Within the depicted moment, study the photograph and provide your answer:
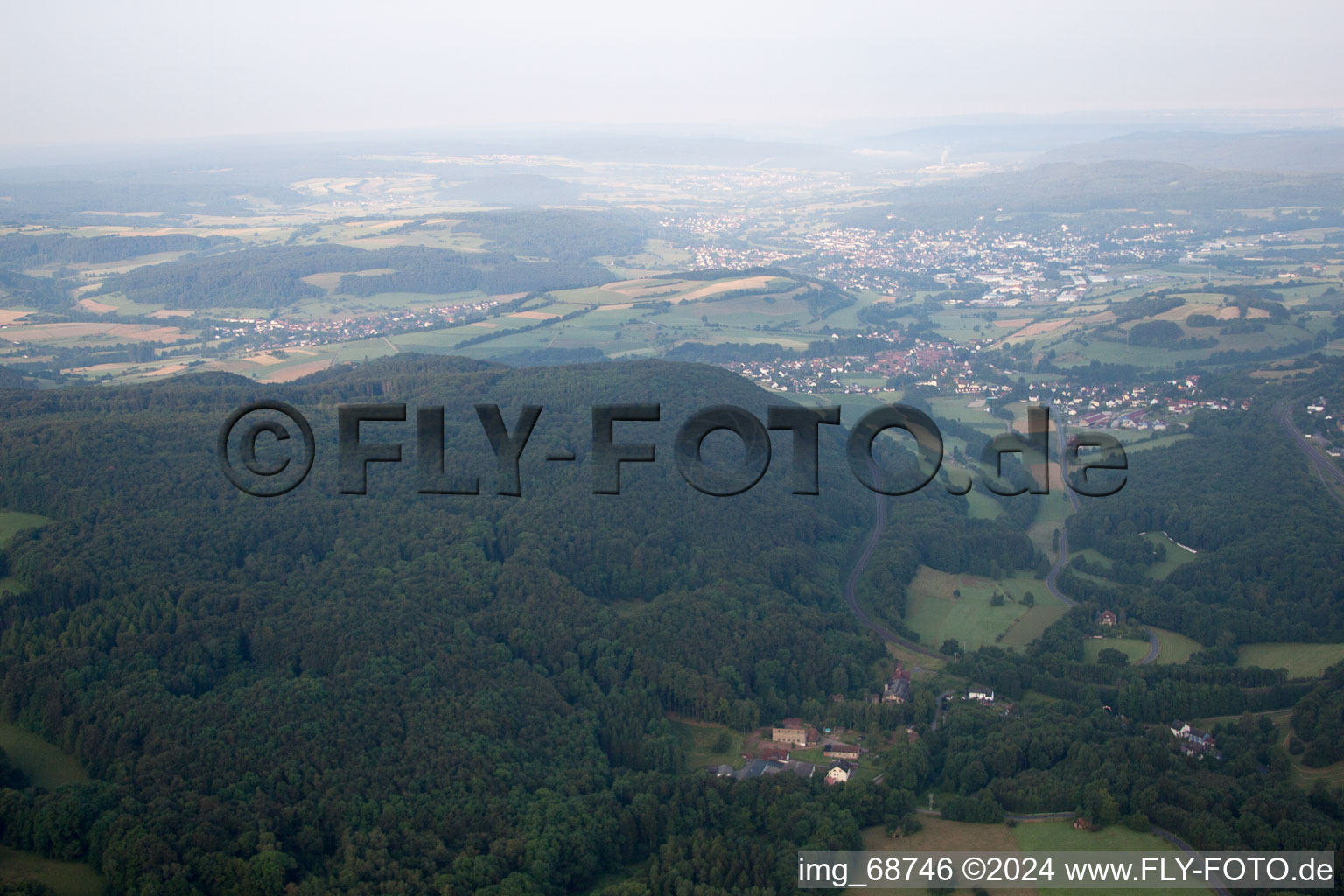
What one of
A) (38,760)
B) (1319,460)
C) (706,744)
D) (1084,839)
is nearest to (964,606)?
(706,744)

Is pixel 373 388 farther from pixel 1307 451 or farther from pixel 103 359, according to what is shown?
pixel 1307 451

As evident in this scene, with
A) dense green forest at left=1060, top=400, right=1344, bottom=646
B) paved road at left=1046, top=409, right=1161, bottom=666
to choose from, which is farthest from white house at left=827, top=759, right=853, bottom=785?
dense green forest at left=1060, top=400, right=1344, bottom=646

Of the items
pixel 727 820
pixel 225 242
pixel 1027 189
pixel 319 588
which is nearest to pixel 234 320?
pixel 225 242

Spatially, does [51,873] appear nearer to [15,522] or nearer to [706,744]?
[706,744]

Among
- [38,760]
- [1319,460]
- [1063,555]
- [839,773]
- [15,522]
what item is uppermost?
[15,522]

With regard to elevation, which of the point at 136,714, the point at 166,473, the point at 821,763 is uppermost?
the point at 166,473

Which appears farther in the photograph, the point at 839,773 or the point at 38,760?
the point at 839,773

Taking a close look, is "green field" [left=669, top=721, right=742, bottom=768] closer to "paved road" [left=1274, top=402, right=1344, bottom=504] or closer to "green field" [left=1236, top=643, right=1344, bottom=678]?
"green field" [left=1236, top=643, right=1344, bottom=678]
